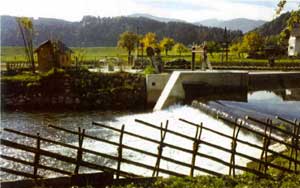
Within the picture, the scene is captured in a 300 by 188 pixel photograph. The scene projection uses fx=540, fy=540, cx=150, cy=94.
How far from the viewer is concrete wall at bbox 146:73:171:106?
112 feet

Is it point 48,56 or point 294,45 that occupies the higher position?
point 294,45

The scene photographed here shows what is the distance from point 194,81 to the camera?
31.1 m

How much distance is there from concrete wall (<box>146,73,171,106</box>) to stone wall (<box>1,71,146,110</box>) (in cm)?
75

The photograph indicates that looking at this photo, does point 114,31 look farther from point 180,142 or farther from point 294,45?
point 180,142

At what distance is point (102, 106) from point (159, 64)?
6.29 meters

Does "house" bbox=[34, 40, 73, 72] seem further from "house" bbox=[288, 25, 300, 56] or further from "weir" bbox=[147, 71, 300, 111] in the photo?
"house" bbox=[288, 25, 300, 56]

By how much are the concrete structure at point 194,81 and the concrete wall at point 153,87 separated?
2178 mm

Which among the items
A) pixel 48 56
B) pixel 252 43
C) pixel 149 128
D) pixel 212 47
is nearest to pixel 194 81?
pixel 149 128

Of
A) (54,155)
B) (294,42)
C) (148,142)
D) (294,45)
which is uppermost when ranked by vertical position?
(294,42)

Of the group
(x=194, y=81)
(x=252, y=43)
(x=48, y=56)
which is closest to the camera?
(x=194, y=81)

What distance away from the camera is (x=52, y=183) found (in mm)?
10172

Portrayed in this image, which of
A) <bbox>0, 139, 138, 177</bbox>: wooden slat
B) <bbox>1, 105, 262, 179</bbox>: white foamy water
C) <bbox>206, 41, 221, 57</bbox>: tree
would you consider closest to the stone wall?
<bbox>1, 105, 262, 179</bbox>: white foamy water

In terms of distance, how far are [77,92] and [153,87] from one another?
5.46 m

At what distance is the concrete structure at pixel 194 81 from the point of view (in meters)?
30.5
